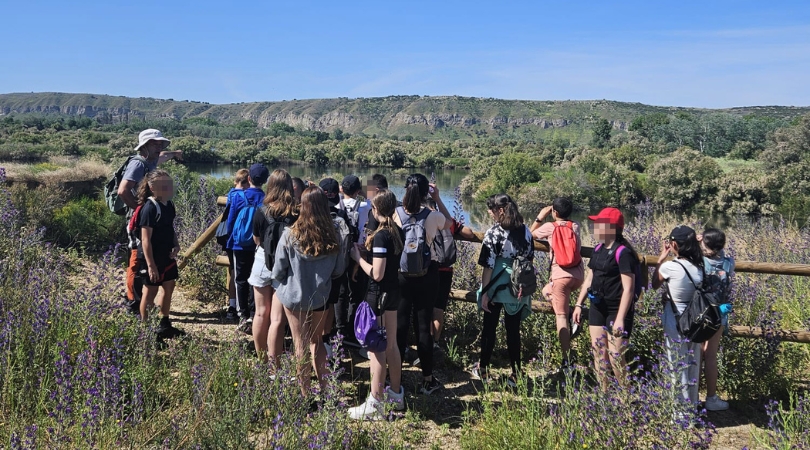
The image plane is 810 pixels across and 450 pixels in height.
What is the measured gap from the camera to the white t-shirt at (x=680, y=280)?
373 cm

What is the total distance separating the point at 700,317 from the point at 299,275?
273cm

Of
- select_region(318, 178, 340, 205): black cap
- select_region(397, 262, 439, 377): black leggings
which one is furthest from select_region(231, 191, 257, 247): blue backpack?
select_region(397, 262, 439, 377): black leggings

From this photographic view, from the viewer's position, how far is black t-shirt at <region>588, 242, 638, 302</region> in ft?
12.6

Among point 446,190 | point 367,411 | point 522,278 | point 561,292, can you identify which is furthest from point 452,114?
point 367,411

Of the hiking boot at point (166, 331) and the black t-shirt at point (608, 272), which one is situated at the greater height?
the black t-shirt at point (608, 272)

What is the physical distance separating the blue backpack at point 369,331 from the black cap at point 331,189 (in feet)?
4.08

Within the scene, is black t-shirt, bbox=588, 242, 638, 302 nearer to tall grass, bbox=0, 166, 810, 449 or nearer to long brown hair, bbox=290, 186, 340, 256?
tall grass, bbox=0, 166, 810, 449

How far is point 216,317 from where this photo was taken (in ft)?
19.5

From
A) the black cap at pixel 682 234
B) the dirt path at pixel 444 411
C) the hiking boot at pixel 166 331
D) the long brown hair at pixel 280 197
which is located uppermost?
the long brown hair at pixel 280 197

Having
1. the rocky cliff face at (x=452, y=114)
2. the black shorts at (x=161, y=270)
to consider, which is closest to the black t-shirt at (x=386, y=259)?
the black shorts at (x=161, y=270)

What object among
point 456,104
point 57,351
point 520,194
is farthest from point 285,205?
point 456,104

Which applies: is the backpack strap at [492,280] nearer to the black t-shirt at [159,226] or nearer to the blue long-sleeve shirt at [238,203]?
the blue long-sleeve shirt at [238,203]

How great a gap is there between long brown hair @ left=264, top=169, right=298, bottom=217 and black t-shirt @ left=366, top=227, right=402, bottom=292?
76 centimetres

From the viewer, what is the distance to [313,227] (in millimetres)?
3547
